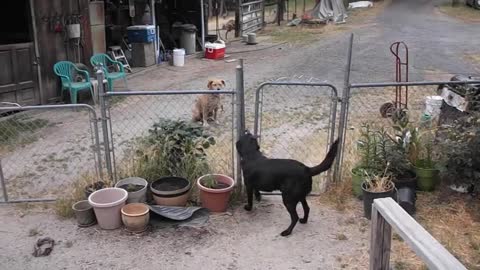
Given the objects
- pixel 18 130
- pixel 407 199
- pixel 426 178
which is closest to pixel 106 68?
pixel 18 130

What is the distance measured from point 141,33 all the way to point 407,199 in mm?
9004

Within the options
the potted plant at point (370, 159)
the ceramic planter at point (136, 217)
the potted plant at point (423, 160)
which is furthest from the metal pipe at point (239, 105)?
the potted plant at point (423, 160)

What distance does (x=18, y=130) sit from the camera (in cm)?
712

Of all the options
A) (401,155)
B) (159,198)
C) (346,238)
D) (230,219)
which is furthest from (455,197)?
(159,198)

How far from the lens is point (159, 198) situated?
4.20m

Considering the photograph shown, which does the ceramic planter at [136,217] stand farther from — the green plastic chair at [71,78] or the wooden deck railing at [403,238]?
the green plastic chair at [71,78]

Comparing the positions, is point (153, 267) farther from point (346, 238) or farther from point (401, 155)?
point (401, 155)

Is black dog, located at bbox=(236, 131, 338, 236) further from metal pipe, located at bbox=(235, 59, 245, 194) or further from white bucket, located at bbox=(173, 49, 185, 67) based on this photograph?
white bucket, located at bbox=(173, 49, 185, 67)

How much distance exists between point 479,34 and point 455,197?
1569 cm

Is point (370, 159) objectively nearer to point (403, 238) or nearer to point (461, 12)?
point (403, 238)

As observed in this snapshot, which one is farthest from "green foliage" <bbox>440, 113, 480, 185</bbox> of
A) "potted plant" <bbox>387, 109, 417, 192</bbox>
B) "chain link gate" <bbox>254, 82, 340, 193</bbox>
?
"chain link gate" <bbox>254, 82, 340, 193</bbox>

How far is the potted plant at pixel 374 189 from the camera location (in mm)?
4027

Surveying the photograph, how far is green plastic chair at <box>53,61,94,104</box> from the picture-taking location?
851 centimetres

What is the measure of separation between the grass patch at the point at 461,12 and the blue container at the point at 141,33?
1686 centimetres
